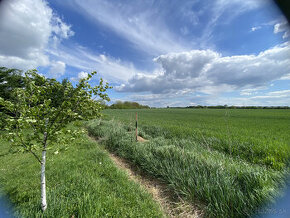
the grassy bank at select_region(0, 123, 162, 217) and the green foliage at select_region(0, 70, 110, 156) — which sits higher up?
the green foliage at select_region(0, 70, 110, 156)

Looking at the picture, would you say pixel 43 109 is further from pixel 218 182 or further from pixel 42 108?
pixel 218 182

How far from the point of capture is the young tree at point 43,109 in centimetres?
163

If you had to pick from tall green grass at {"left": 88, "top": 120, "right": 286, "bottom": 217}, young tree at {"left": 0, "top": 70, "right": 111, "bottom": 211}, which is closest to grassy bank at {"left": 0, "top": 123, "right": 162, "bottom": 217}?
young tree at {"left": 0, "top": 70, "right": 111, "bottom": 211}

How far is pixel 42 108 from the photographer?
1.84 meters

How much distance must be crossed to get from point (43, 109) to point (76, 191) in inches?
79.6

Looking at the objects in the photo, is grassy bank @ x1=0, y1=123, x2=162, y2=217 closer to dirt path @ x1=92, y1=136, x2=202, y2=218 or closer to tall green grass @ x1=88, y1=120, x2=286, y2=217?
dirt path @ x1=92, y1=136, x2=202, y2=218

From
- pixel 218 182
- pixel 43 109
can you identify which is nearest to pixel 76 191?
pixel 43 109

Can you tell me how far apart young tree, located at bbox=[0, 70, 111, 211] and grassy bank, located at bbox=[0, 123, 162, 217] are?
0.25 m

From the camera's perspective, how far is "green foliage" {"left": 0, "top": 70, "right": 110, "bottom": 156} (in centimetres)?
162

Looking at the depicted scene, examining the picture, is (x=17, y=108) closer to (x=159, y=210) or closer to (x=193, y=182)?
(x=159, y=210)

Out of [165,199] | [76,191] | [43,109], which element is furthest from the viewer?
[165,199]

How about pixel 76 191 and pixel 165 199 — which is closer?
pixel 76 191

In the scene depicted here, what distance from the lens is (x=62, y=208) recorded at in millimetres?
2088

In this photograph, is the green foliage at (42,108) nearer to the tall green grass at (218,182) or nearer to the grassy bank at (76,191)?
the grassy bank at (76,191)
